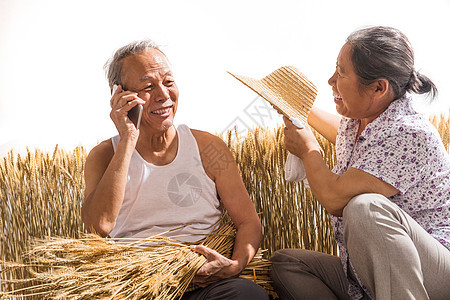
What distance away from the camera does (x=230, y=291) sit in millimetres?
1884

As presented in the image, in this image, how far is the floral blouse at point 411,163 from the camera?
6.10ft

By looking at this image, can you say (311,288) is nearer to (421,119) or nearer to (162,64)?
(421,119)

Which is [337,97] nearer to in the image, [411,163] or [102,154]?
[411,163]

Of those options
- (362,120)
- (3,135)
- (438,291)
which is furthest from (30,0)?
(438,291)

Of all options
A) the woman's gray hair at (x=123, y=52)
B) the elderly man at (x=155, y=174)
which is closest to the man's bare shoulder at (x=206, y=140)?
the elderly man at (x=155, y=174)


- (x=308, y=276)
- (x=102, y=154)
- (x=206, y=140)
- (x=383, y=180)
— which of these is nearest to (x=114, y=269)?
(x=102, y=154)

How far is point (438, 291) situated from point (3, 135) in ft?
11.9

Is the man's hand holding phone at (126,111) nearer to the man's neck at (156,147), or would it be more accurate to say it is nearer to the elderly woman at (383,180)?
the man's neck at (156,147)

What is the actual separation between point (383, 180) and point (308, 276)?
575mm

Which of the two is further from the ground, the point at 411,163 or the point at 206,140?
the point at 206,140

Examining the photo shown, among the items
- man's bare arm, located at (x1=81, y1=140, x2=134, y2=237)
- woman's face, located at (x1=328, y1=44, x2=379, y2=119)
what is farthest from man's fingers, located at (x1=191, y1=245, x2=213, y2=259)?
woman's face, located at (x1=328, y1=44, x2=379, y2=119)

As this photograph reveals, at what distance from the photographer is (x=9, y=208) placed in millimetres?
2684

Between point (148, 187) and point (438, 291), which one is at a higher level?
point (148, 187)

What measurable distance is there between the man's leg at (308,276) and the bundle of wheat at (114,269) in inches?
17.8
